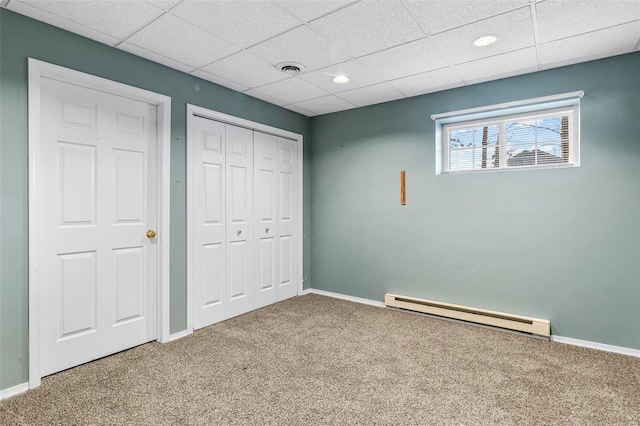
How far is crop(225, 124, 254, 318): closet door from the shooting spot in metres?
3.67

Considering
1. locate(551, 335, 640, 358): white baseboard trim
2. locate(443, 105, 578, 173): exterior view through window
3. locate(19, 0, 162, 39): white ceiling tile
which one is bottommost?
locate(551, 335, 640, 358): white baseboard trim

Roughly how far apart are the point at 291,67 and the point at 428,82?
140 centimetres

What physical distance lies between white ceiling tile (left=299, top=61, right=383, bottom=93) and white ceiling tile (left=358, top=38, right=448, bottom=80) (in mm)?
97

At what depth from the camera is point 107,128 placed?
270cm

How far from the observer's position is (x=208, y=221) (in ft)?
11.3

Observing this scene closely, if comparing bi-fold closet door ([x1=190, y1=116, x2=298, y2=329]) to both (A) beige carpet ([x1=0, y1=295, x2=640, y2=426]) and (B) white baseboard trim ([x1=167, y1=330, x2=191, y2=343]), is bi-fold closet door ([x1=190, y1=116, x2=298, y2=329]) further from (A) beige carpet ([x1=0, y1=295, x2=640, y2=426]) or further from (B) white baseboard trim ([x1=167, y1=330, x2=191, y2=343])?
(A) beige carpet ([x1=0, y1=295, x2=640, y2=426])

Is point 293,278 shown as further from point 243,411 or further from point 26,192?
point 26,192

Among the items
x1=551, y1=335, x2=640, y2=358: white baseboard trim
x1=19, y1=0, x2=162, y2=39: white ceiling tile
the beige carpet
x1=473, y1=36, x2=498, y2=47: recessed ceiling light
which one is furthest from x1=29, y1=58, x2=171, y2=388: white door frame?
x1=551, y1=335, x2=640, y2=358: white baseboard trim

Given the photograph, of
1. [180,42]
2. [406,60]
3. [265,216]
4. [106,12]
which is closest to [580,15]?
[406,60]

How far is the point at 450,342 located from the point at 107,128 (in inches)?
133

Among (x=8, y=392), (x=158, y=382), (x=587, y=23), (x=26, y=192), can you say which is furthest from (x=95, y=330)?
(x=587, y=23)

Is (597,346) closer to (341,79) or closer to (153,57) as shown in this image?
(341,79)

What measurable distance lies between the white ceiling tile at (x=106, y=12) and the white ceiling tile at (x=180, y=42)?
8cm

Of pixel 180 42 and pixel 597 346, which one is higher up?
pixel 180 42
